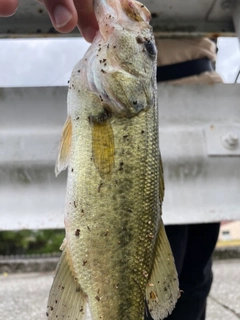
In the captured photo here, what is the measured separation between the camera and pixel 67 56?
2.15 meters

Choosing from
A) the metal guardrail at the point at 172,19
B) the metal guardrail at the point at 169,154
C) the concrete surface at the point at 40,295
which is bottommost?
the concrete surface at the point at 40,295

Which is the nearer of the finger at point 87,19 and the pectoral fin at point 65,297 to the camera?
the pectoral fin at point 65,297

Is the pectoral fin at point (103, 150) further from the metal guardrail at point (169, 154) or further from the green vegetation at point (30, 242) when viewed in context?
the green vegetation at point (30, 242)

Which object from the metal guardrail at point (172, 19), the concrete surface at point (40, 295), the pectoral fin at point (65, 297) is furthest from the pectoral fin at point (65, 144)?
the concrete surface at point (40, 295)

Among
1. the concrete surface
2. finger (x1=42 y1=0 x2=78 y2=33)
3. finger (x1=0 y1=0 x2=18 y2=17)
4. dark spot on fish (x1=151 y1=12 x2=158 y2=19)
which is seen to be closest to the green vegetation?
the concrete surface

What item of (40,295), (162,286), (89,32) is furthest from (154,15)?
(40,295)

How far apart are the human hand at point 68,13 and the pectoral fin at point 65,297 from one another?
2.36 ft

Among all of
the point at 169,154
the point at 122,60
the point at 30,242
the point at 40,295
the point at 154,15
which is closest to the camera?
the point at 122,60

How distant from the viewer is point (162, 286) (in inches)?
53.2

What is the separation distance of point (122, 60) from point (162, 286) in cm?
79

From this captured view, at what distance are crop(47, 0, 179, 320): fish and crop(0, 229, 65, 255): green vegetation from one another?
89.6ft

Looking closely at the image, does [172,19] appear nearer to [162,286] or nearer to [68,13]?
[68,13]

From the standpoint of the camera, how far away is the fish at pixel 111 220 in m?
1.32

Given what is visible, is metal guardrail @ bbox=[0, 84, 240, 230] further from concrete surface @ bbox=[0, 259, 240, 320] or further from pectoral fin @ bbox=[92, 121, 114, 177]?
concrete surface @ bbox=[0, 259, 240, 320]
